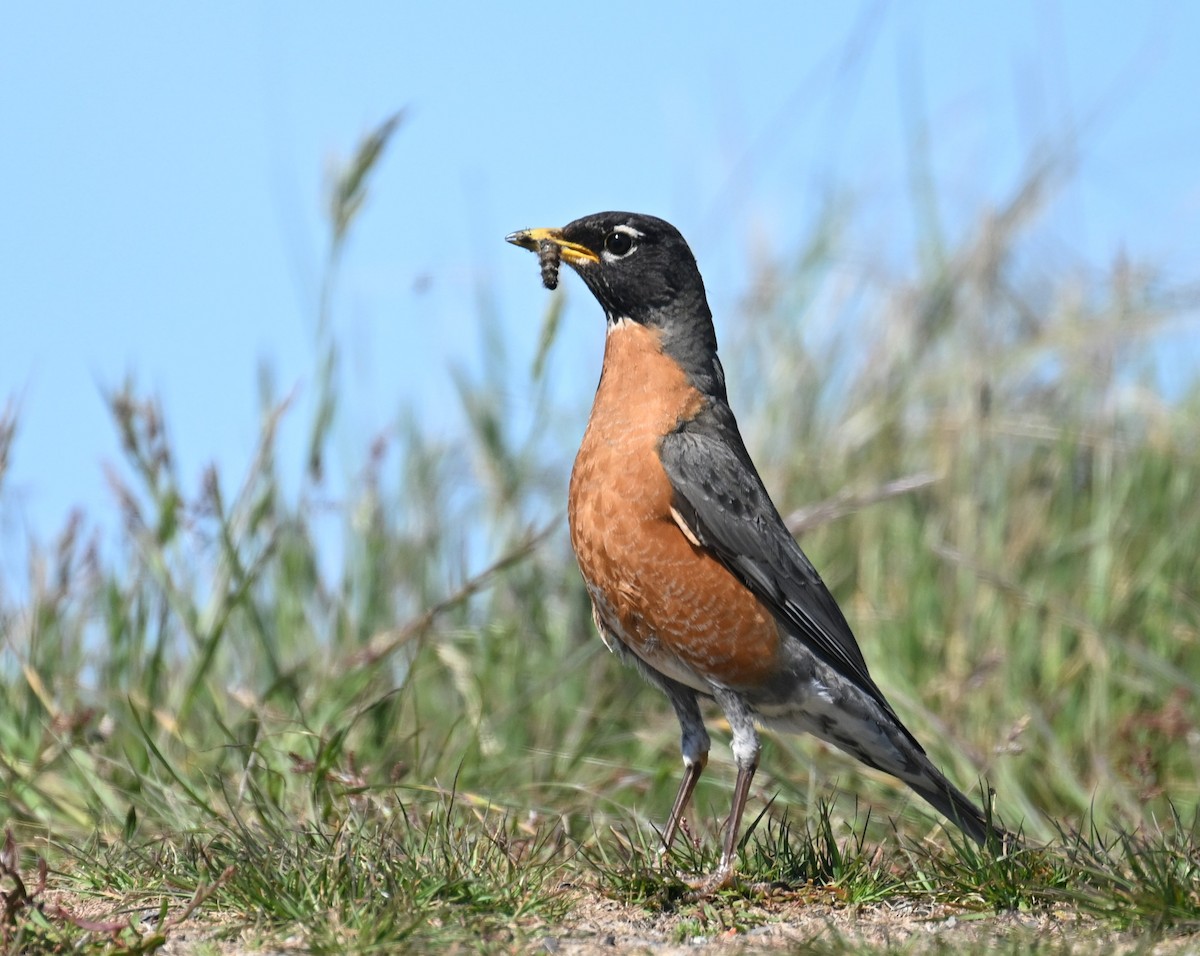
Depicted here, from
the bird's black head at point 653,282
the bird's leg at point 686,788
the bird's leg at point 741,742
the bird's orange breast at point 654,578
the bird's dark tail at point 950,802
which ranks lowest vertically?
the bird's dark tail at point 950,802

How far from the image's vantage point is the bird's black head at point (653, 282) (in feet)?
19.1

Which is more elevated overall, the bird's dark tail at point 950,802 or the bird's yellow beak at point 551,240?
the bird's yellow beak at point 551,240

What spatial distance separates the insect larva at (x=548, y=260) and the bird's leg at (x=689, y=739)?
1.64 metres

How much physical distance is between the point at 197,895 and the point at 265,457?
2711 mm

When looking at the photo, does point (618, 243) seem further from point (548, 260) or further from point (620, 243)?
point (548, 260)

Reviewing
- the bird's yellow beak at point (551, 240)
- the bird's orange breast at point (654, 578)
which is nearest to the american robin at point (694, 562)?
the bird's orange breast at point (654, 578)

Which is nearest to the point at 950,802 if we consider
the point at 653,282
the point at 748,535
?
the point at 748,535

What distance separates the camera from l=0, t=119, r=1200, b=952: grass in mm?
4438

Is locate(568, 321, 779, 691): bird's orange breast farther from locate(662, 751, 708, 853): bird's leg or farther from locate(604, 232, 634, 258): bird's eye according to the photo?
locate(604, 232, 634, 258): bird's eye

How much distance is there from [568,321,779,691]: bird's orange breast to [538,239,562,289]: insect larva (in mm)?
852

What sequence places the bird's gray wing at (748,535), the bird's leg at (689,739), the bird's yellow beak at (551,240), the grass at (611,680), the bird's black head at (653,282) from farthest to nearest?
the bird's yellow beak at (551,240) → the bird's black head at (653,282) → the bird's leg at (689,739) → the bird's gray wing at (748,535) → the grass at (611,680)

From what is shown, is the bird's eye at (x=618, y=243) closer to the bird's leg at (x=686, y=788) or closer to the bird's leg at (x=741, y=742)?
Answer: the bird's leg at (x=741, y=742)

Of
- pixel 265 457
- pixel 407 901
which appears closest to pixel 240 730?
pixel 265 457

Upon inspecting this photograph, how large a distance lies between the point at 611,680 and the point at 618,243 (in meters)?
2.53
